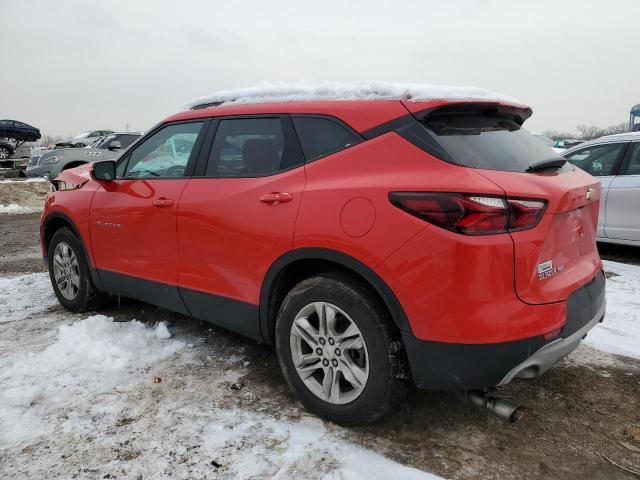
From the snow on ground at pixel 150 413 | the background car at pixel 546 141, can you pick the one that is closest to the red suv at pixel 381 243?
the snow on ground at pixel 150 413

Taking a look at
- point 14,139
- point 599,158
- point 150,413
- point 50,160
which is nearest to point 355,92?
point 150,413

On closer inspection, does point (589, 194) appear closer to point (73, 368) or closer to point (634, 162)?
point (73, 368)

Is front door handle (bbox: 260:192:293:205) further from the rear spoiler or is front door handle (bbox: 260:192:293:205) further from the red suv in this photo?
the rear spoiler

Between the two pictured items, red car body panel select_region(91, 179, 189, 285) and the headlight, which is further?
the headlight

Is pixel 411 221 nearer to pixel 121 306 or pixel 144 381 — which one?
pixel 144 381

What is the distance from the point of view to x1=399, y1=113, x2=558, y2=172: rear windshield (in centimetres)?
243

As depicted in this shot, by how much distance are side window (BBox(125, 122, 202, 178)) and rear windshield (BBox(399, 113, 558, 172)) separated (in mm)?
1744

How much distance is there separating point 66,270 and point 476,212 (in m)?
3.83

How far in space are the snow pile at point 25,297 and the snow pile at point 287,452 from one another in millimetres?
2802

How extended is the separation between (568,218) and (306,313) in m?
1.41

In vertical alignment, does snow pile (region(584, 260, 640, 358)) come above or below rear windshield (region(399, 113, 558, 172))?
below

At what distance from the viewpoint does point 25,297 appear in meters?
5.12

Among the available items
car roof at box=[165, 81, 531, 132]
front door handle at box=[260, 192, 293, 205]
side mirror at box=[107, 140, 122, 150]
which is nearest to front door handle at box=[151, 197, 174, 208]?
car roof at box=[165, 81, 531, 132]

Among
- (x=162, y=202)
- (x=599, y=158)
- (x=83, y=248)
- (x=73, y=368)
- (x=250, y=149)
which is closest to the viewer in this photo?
(x=250, y=149)
